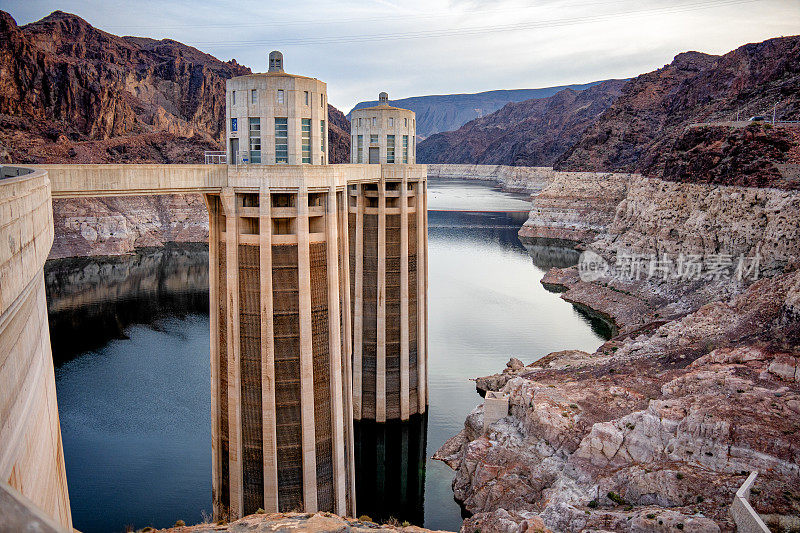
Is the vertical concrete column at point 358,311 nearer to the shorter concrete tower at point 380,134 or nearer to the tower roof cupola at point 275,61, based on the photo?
the shorter concrete tower at point 380,134

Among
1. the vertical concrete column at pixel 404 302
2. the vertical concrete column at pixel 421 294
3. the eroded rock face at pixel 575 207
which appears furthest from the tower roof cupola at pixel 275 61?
the eroded rock face at pixel 575 207

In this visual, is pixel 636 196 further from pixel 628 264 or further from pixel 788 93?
pixel 788 93

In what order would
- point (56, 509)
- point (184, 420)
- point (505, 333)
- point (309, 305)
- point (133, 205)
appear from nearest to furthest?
point (56, 509) < point (309, 305) < point (184, 420) < point (505, 333) < point (133, 205)

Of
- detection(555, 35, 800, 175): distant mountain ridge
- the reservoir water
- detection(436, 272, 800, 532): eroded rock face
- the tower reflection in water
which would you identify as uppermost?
detection(555, 35, 800, 175): distant mountain ridge

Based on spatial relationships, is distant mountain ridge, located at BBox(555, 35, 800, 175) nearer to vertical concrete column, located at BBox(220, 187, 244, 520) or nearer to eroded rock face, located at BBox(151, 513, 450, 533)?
vertical concrete column, located at BBox(220, 187, 244, 520)

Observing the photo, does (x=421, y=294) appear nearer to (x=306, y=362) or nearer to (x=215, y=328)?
(x=306, y=362)

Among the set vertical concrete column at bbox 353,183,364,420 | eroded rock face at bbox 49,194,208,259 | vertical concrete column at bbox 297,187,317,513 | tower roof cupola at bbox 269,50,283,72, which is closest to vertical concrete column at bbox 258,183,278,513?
vertical concrete column at bbox 297,187,317,513

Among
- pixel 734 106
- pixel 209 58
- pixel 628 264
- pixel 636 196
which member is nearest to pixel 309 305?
pixel 628 264
